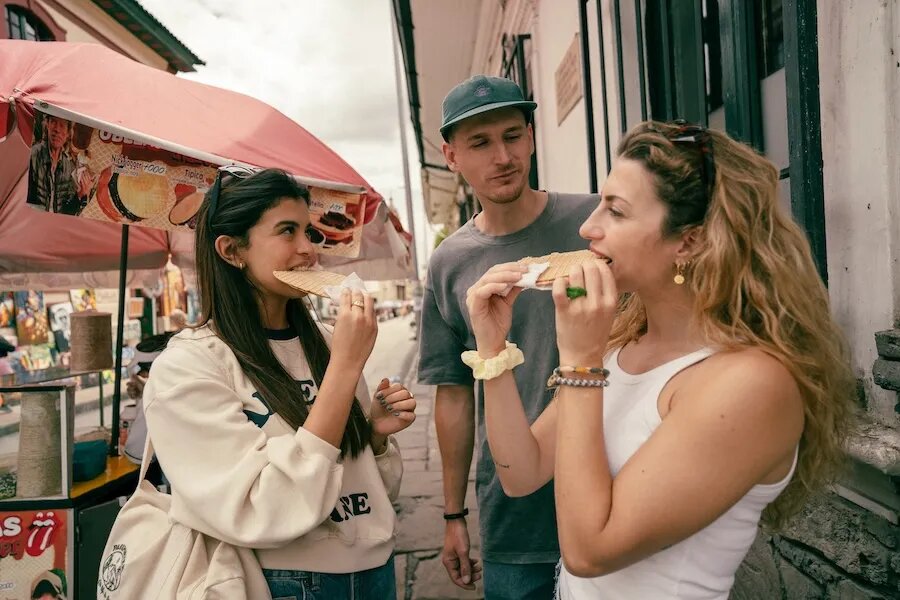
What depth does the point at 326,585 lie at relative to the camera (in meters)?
1.51

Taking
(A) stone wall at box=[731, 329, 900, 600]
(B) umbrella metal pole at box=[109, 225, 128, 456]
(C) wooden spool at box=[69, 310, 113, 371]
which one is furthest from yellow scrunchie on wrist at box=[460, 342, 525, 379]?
(C) wooden spool at box=[69, 310, 113, 371]

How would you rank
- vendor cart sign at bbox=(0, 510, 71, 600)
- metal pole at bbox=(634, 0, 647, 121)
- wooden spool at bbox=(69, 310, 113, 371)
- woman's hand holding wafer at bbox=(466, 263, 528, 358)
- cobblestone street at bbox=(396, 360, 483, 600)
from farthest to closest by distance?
1. wooden spool at bbox=(69, 310, 113, 371)
2. cobblestone street at bbox=(396, 360, 483, 600)
3. metal pole at bbox=(634, 0, 647, 121)
4. vendor cart sign at bbox=(0, 510, 71, 600)
5. woman's hand holding wafer at bbox=(466, 263, 528, 358)

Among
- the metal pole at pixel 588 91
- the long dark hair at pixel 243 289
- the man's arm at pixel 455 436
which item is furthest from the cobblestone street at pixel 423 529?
the metal pole at pixel 588 91

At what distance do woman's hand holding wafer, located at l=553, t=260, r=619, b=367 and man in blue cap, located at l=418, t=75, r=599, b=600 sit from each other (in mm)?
760

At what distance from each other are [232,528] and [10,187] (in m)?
3.82

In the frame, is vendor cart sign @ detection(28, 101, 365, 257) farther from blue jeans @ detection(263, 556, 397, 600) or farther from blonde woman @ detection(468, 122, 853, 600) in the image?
blonde woman @ detection(468, 122, 853, 600)

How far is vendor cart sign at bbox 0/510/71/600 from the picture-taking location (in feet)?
8.69

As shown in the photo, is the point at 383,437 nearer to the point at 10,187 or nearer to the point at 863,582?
the point at 863,582

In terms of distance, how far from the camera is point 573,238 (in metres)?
2.08

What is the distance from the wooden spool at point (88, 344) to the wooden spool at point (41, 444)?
1.27 m

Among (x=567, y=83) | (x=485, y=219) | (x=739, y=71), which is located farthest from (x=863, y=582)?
(x=567, y=83)

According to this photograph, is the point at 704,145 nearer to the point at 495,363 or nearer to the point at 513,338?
the point at 495,363

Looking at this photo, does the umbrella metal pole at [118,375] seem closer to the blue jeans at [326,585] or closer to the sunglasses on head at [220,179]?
the sunglasses on head at [220,179]

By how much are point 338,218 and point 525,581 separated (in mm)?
2252
